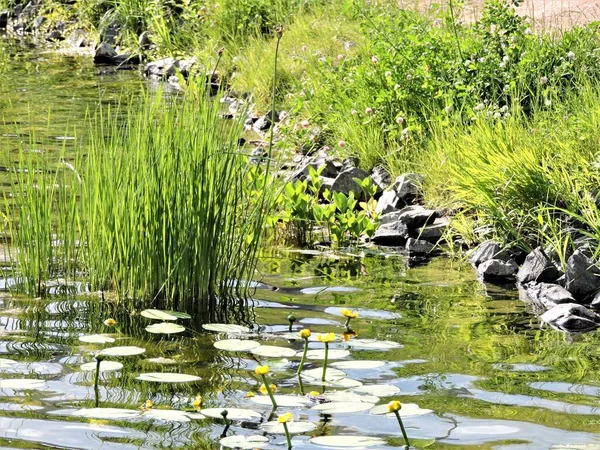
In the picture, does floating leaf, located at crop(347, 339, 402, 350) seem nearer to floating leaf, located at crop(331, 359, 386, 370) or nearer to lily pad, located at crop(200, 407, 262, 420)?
floating leaf, located at crop(331, 359, 386, 370)

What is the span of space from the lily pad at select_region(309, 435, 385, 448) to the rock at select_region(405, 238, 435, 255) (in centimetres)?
326

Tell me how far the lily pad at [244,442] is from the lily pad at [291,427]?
65mm

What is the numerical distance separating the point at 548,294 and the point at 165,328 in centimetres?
213

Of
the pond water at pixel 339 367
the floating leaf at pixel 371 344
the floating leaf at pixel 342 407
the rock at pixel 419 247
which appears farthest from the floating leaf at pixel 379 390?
the rock at pixel 419 247

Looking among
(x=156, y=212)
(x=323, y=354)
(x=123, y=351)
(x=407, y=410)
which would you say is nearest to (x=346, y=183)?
(x=156, y=212)

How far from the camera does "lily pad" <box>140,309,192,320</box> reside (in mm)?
4801

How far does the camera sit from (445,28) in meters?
9.40

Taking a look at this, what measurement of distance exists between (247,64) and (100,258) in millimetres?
6683

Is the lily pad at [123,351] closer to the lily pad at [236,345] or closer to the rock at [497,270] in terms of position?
the lily pad at [236,345]

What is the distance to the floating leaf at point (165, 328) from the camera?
15.2 ft

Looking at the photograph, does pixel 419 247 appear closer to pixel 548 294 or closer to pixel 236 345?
pixel 548 294

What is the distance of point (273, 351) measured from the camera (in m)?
4.35

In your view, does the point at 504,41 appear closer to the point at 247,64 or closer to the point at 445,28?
the point at 445,28

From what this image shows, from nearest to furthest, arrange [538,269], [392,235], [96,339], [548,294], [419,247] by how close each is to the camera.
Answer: [96,339], [548,294], [538,269], [419,247], [392,235]
